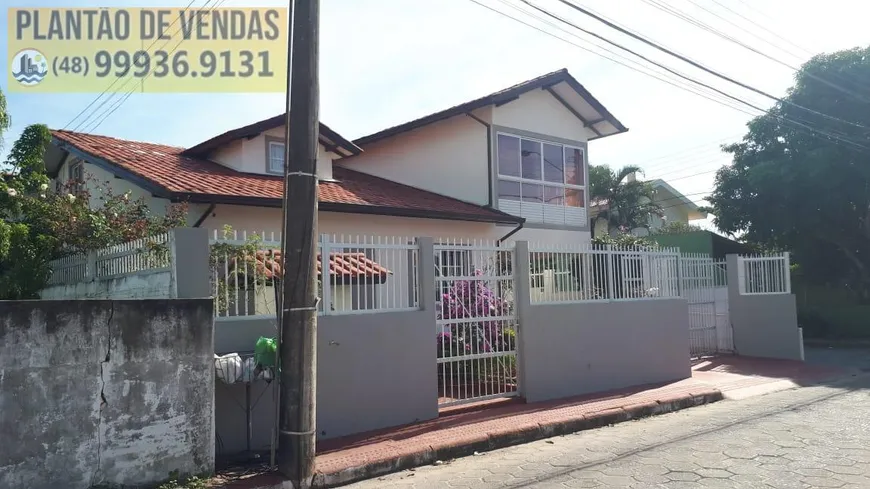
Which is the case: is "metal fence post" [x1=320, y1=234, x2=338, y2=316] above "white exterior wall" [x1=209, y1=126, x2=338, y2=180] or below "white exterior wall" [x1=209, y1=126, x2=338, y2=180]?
below

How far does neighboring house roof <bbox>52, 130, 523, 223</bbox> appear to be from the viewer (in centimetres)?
1013

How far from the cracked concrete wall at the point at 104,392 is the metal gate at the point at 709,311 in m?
10.9

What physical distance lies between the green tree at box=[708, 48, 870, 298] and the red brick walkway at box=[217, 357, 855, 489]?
9.07 metres

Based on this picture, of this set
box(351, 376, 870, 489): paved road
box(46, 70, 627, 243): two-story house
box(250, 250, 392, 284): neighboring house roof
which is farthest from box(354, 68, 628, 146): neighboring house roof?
box(351, 376, 870, 489): paved road

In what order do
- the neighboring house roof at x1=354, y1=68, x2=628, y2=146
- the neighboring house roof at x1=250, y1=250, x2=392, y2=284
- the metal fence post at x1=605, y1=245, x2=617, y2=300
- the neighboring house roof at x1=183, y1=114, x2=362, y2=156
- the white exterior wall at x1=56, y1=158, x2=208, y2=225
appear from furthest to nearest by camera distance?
the neighboring house roof at x1=354, y1=68, x2=628, y2=146 < the neighboring house roof at x1=183, y1=114, x2=362, y2=156 < the white exterior wall at x1=56, y1=158, x2=208, y2=225 < the metal fence post at x1=605, y1=245, x2=617, y2=300 < the neighboring house roof at x1=250, y1=250, x2=392, y2=284

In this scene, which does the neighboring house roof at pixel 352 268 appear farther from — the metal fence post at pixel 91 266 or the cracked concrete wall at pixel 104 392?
the metal fence post at pixel 91 266

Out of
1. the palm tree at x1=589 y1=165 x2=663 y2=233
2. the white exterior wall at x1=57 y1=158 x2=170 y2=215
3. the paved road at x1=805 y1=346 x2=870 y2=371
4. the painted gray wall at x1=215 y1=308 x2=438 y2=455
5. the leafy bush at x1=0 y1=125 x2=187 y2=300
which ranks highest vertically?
the palm tree at x1=589 y1=165 x2=663 y2=233

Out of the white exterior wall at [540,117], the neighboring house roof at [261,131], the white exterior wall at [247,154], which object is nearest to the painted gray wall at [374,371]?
the white exterior wall at [247,154]

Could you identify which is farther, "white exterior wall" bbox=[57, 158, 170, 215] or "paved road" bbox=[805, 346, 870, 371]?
"paved road" bbox=[805, 346, 870, 371]

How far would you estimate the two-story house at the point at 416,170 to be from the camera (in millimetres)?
10914

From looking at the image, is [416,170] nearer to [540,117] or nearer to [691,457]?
[540,117]

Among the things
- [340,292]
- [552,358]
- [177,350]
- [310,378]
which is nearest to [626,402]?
[552,358]

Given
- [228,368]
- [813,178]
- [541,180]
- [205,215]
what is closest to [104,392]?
[228,368]

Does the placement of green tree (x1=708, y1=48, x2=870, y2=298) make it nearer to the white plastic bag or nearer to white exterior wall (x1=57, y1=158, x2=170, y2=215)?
white exterior wall (x1=57, y1=158, x2=170, y2=215)
